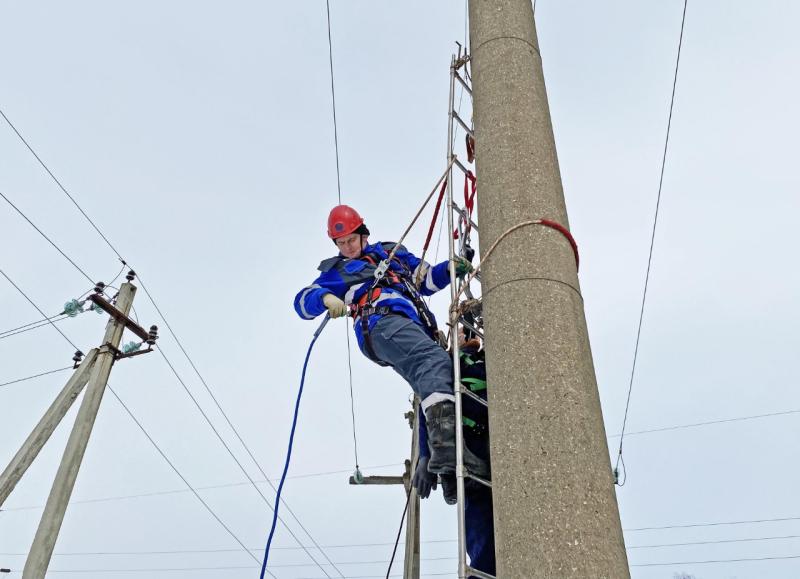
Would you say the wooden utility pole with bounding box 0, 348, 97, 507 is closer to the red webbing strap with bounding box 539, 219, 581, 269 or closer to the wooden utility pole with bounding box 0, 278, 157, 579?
the wooden utility pole with bounding box 0, 278, 157, 579

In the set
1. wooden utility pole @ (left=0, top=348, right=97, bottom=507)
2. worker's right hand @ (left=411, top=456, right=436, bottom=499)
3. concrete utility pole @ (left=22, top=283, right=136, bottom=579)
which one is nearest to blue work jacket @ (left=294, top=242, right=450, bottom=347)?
worker's right hand @ (left=411, top=456, right=436, bottom=499)

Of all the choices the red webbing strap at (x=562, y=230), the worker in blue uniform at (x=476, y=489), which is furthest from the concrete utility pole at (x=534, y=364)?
the worker in blue uniform at (x=476, y=489)

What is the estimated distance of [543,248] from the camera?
8.55 ft

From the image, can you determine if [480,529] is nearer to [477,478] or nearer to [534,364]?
[477,478]

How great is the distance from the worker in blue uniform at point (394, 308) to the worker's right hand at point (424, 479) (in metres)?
0.40

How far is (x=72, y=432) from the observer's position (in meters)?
9.89

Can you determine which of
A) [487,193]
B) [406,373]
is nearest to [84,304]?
[406,373]

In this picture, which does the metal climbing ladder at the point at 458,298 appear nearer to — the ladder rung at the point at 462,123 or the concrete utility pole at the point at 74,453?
the ladder rung at the point at 462,123

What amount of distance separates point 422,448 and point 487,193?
4.62 ft

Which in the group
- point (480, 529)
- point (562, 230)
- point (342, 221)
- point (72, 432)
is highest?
point (72, 432)

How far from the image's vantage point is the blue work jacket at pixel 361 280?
14.0 ft

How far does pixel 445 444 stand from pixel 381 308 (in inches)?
49.2

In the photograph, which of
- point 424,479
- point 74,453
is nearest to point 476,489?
point 424,479

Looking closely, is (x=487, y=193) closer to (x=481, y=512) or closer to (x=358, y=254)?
(x=481, y=512)
